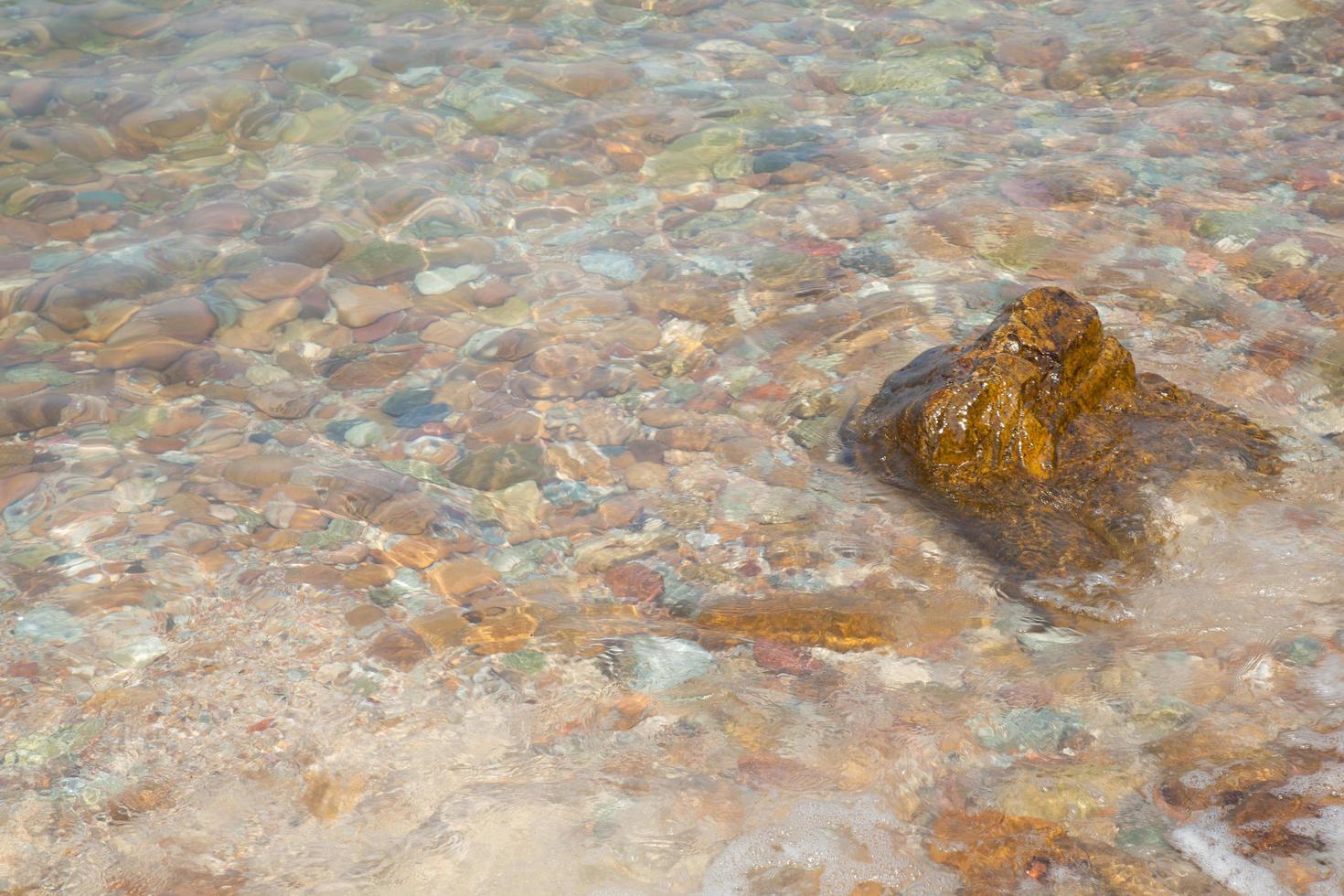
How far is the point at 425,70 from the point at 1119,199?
374 cm

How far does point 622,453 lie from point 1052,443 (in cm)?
142

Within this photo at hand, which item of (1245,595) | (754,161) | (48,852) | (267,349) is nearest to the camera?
(48,852)

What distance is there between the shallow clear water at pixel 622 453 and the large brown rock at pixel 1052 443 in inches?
5.0

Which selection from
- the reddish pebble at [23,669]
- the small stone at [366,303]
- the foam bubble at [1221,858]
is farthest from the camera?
the small stone at [366,303]

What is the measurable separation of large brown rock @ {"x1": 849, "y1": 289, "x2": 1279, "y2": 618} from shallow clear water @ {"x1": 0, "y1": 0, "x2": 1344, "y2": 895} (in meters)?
0.13

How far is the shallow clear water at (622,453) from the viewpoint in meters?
2.54

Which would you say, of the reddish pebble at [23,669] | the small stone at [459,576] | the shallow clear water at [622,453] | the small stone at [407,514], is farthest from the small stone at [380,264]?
the reddish pebble at [23,669]

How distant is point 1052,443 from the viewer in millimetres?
3467

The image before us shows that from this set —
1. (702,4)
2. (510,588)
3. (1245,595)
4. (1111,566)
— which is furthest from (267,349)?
(702,4)

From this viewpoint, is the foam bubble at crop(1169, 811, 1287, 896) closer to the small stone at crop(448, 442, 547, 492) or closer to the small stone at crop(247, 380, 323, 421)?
the small stone at crop(448, 442, 547, 492)

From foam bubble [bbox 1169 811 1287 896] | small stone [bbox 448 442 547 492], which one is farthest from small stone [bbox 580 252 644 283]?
foam bubble [bbox 1169 811 1287 896]

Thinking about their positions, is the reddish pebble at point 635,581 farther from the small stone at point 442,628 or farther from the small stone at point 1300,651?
the small stone at point 1300,651

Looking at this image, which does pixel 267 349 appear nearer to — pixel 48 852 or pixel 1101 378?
pixel 48 852

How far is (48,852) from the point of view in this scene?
8.18ft
